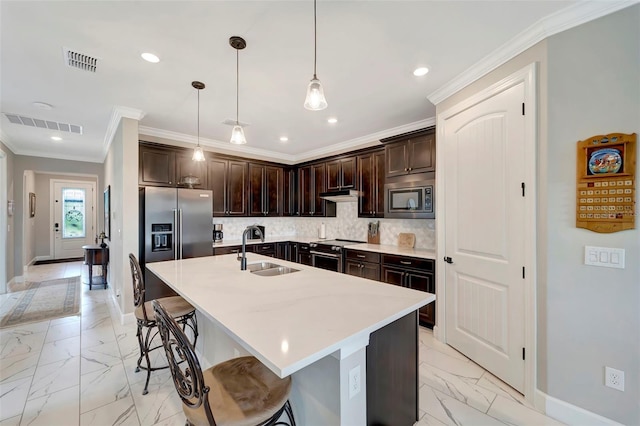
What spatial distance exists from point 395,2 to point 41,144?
6.51m

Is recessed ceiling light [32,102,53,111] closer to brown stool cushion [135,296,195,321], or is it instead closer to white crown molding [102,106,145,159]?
white crown molding [102,106,145,159]

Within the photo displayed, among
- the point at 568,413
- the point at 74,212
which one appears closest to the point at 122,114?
the point at 568,413

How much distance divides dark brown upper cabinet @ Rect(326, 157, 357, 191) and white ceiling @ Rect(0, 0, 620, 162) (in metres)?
0.95

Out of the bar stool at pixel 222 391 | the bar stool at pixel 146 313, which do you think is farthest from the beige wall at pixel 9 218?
the bar stool at pixel 222 391

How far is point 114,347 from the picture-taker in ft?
9.37

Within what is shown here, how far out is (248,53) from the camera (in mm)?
2184

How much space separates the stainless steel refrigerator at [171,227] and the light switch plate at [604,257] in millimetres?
4003

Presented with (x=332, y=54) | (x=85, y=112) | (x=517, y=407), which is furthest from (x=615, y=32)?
(x=85, y=112)

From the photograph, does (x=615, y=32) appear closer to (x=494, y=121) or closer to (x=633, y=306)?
(x=494, y=121)

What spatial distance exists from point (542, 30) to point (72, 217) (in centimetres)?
1066

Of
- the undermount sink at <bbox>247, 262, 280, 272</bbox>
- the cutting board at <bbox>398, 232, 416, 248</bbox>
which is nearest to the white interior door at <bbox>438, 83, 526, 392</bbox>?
the cutting board at <bbox>398, 232, 416, 248</bbox>

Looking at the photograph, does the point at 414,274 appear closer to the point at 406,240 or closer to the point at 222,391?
the point at 406,240

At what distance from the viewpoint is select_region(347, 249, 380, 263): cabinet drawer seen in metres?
3.75

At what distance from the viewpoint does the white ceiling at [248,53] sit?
175 cm
